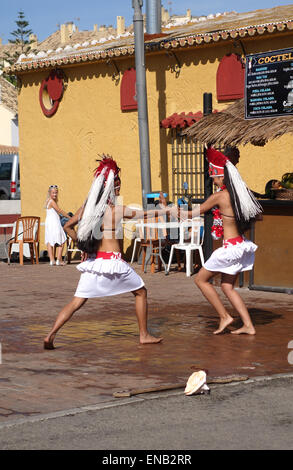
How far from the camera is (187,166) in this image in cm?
1666

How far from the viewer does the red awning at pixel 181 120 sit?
1616cm

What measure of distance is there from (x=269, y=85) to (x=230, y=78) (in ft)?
7.68

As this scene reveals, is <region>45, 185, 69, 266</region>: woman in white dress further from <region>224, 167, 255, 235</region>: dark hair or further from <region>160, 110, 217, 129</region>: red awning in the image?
<region>224, 167, 255, 235</region>: dark hair

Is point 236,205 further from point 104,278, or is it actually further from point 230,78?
point 230,78

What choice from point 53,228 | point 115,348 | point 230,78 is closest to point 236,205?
point 115,348

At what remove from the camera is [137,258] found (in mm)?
17734

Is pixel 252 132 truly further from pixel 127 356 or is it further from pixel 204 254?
pixel 127 356

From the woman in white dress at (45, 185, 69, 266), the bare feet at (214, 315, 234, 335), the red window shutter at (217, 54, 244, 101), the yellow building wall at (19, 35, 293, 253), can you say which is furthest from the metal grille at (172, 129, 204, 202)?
the bare feet at (214, 315, 234, 335)

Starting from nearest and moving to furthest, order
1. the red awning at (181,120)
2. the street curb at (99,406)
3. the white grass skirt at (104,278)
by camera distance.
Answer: the street curb at (99,406)
the white grass skirt at (104,278)
the red awning at (181,120)

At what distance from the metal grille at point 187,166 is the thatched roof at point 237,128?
259 centimetres

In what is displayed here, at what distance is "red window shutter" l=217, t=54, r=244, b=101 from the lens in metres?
15.5

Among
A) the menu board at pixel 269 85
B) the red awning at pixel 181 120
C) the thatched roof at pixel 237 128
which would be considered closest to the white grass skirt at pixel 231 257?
the thatched roof at pixel 237 128

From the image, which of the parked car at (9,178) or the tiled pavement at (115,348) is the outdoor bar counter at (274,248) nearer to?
the tiled pavement at (115,348)
